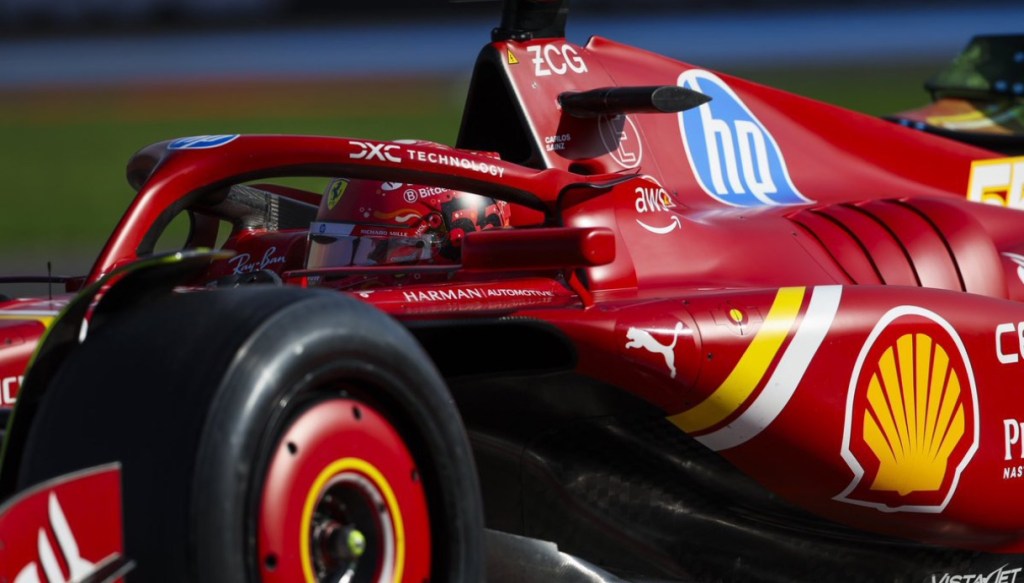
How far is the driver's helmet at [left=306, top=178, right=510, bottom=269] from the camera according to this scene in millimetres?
3822

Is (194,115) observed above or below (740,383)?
below

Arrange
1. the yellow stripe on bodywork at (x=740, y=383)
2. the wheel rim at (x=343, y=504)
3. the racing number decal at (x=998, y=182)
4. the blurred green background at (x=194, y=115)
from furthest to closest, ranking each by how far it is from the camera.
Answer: the blurred green background at (x=194, y=115)
the racing number decal at (x=998, y=182)
the yellow stripe on bodywork at (x=740, y=383)
the wheel rim at (x=343, y=504)

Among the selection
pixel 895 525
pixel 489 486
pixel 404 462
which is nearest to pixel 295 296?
pixel 404 462

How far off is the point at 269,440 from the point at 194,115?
707 inches

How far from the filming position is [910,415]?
11.9 feet

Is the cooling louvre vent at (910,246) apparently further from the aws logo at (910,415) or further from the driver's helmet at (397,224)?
the driver's helmet at (397,224)

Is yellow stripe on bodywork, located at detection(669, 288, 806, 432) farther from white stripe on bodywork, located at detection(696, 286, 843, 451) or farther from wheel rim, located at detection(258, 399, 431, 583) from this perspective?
wheel rim, located at detection(258, 399, 431, 583)

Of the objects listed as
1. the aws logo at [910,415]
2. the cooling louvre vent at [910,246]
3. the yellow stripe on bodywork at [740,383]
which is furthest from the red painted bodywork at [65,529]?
the cooling louvre vent at [910,246]

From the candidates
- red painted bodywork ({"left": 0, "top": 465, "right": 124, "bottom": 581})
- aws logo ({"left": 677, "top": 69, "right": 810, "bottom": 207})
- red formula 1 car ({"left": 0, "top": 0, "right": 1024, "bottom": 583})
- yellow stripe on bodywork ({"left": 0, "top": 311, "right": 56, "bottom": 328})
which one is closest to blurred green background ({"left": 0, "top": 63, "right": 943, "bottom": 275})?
aws logo ({"left": 677, "top": 69, "right": 810, "bottom": 207})

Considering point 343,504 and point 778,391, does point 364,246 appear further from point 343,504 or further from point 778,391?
point 343,504

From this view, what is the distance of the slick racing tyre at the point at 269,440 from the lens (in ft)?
7.52

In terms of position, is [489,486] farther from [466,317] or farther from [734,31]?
[734,31]

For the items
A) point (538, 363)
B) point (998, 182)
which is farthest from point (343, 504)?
point (998, 182)

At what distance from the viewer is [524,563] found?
11.4 feet
